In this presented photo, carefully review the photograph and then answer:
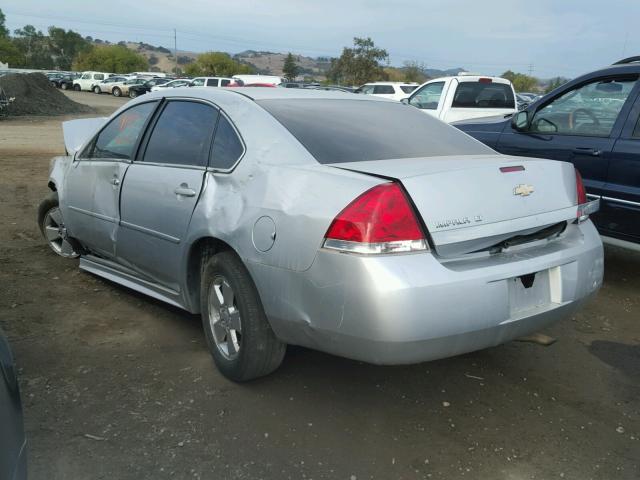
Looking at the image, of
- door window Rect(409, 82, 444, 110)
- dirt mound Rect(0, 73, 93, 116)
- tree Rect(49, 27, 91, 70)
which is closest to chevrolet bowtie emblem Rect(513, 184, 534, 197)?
door window Rect(409, 82, 444, 110)

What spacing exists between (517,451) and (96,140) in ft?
11.9

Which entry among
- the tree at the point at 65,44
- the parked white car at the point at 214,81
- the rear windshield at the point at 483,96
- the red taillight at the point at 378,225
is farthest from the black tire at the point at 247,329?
the tree at the point at 65,44

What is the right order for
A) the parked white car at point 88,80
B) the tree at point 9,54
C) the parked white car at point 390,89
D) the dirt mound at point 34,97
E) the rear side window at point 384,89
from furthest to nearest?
1. the tree at point 9,54
2. the parked white car at point 88,80
3. the dirt mound at point 34,97
4. the rear side window at point 384,89
5. the parked white car at point 390,89

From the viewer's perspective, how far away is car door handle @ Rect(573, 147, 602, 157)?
498 cm

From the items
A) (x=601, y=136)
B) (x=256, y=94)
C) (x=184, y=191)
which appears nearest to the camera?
(x=184, y=191)

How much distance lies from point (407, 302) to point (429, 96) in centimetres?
999

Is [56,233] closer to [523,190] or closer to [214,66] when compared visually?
[523,190]

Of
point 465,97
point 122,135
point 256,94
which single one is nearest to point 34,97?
point 465,97

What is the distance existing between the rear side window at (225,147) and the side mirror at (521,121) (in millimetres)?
3339

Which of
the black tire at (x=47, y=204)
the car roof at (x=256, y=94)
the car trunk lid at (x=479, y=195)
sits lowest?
the black tire at (x=47, y=204)

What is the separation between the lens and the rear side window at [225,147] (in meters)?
3.25

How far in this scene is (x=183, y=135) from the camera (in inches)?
146

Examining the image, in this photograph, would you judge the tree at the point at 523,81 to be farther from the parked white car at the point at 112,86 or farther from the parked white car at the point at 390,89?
the parked white car at the point at 390,89

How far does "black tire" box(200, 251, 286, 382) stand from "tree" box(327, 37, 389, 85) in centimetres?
5884
